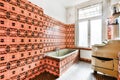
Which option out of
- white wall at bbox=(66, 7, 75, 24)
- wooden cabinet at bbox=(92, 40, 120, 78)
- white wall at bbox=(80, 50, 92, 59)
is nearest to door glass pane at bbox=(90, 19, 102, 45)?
white wall at bbox=(80, 50, 92, 59)

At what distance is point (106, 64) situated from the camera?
2283 mm

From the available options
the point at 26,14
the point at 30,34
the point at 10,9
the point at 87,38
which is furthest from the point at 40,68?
the point at 87,38

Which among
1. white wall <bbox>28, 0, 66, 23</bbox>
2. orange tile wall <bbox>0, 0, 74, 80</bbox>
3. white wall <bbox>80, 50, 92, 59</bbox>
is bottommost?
white wall <bbox>80, 50, 92, 59</bbox>

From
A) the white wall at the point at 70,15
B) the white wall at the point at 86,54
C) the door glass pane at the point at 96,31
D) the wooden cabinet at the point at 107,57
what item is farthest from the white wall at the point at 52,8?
the wooden cabinet at the point at 107,57

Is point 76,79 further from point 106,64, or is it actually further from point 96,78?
point 106,64

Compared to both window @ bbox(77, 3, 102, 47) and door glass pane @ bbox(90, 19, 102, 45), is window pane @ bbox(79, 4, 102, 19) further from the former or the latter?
door glass pane @ bbox(90, 19, 102, 45)

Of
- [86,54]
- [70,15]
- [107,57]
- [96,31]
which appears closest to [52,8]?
[70,15]

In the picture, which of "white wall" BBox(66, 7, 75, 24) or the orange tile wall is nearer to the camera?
the orange tile wall

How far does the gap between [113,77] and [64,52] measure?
2222mm

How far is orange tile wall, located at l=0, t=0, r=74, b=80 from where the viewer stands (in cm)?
167

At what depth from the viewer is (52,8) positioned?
353cm

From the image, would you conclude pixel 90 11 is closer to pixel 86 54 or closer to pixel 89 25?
pixel 89 25

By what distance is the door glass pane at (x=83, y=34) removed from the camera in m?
4.26

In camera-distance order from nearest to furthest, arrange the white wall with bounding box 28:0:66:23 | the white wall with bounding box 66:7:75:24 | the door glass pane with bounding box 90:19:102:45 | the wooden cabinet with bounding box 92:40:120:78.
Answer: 1. the wooden cabinet with bounding box 92:40:120:78
2. the white wall with bounding box 28:0:66:23
3. the door glass pane with bounding box 90:19:102:45
4. the white wall with bounding box 66:7:75:24
